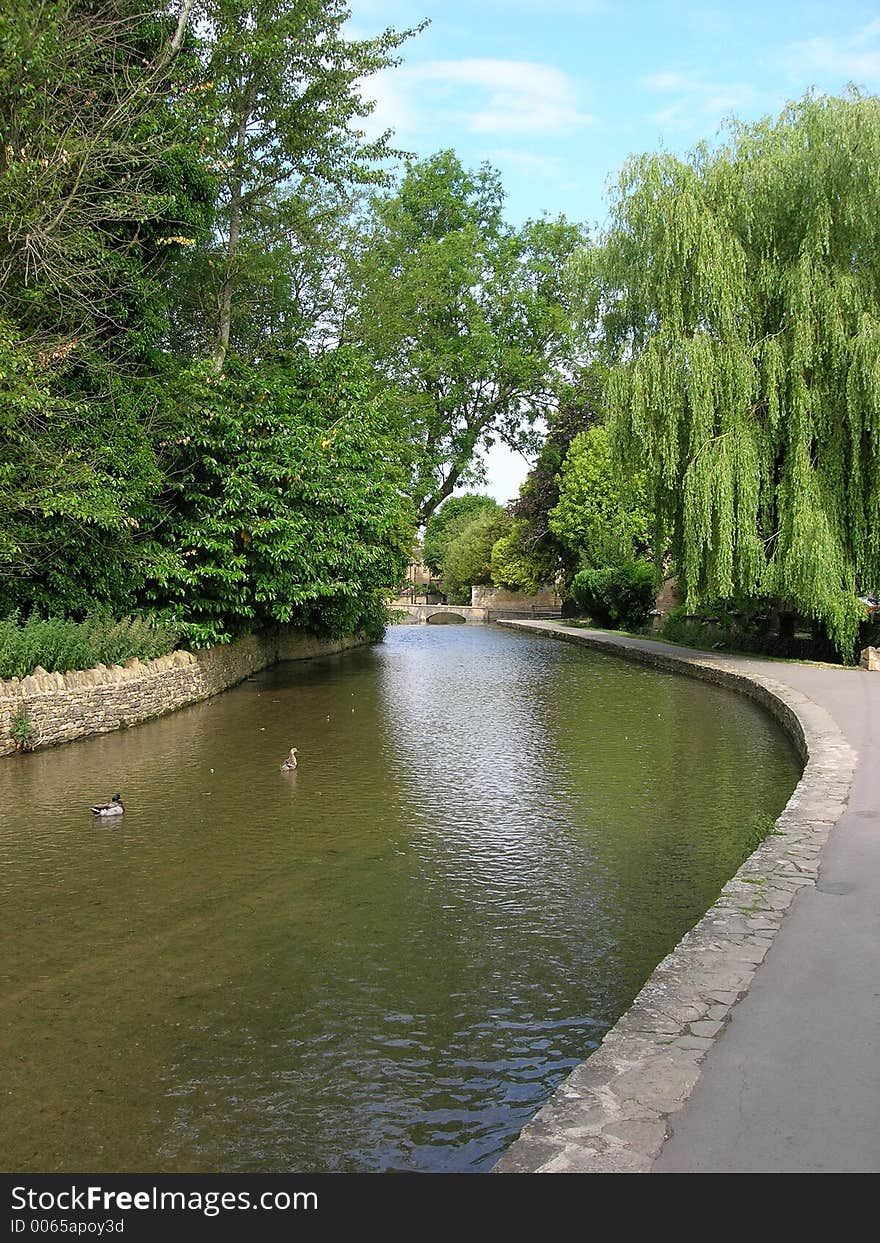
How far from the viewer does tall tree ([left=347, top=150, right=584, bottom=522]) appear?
33.0 m

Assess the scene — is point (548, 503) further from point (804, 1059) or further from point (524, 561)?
point (804, 1059)

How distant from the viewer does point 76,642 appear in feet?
44.6

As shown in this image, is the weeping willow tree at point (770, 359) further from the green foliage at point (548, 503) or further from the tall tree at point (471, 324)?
the green foliage at point (548, 503)

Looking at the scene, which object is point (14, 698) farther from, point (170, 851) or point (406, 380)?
point (406, 380)

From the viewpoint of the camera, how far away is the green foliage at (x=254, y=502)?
17.1 m

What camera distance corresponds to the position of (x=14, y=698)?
39.0 ft

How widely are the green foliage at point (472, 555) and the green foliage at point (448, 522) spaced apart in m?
4.27

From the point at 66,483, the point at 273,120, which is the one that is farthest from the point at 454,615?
the point at 66,483

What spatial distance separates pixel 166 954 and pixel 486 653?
24849mm

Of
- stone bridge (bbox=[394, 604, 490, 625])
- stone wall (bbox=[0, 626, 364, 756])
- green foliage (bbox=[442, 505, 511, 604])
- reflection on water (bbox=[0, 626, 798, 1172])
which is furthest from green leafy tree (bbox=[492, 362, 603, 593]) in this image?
reflection on water (bbox=[0, 626, 798, 1172])

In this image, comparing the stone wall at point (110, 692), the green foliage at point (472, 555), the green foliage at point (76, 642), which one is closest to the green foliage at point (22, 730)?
the stone wall at point (110, 692)

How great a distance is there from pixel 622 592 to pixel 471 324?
1106 centimetres
